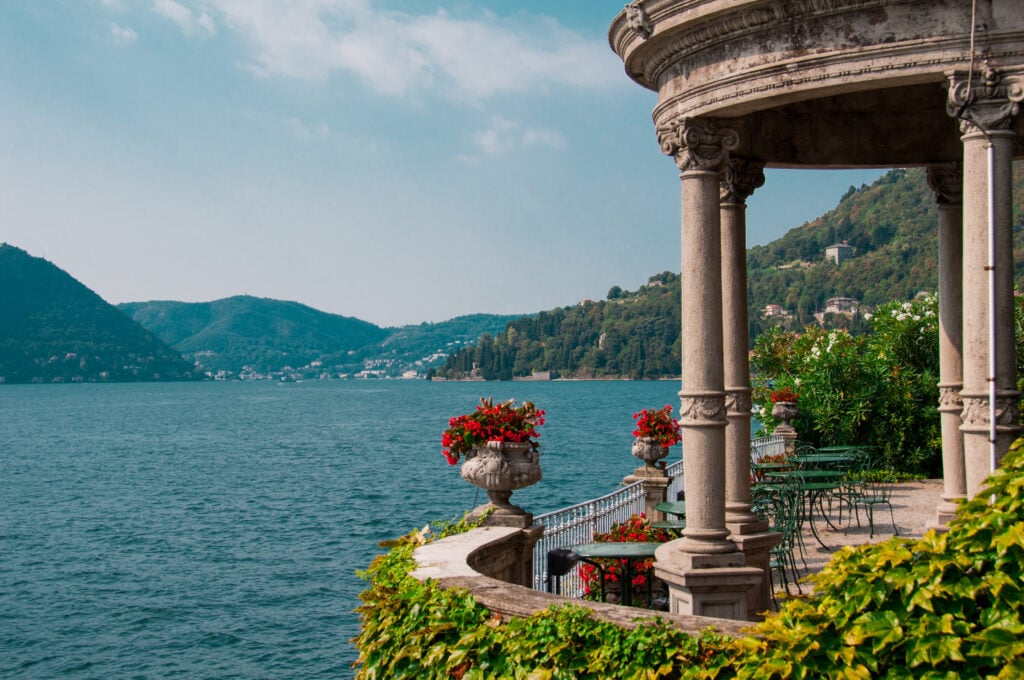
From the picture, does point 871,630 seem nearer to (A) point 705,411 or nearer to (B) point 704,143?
(A) point 705,411

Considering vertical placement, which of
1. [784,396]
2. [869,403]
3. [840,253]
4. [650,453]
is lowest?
[650,453]

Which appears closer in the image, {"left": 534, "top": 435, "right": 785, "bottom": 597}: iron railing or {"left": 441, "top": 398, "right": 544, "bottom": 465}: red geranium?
{"left": 441, "top": 398, "right": 544, "bottom": 465}: red geranium

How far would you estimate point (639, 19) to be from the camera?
27.8 feet

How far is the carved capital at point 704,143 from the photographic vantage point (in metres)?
8.48

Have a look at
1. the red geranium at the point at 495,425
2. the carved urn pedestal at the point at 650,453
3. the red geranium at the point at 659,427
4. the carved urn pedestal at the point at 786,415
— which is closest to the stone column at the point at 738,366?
the red geranium at the point at 495,425

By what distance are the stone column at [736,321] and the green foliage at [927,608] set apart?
443 centimetres

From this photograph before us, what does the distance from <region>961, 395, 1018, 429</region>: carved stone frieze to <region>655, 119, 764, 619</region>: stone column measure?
1.94m

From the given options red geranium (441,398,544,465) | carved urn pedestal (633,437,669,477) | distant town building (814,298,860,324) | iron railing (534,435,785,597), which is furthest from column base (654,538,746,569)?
distant town building (814,298,860,324)

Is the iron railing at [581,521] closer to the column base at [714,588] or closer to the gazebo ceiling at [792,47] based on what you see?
the column base at [714,588]

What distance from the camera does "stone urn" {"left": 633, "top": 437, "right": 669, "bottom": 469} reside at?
1675 cm

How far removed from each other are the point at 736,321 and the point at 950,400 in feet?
7.82

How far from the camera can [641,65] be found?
9.11 meters

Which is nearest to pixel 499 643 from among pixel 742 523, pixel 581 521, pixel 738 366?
pixel 742 523

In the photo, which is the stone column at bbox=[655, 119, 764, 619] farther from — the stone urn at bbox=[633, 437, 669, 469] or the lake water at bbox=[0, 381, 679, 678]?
the lake water at bbox=[0, 381, 679, 678]
